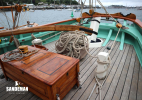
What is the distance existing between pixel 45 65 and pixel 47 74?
0.21 meters

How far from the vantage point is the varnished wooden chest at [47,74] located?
1.17 m

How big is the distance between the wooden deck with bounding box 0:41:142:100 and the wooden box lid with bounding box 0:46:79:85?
Answer: 19.7 inches


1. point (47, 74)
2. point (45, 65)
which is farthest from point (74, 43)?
point (47, 74)

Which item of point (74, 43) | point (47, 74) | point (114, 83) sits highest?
point (74, 43)

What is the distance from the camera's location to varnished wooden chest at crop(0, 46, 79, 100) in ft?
3.82

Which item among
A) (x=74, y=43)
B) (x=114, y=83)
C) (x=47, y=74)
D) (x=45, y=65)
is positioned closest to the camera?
(x=47, y=74)

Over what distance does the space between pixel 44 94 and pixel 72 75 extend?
46 cm

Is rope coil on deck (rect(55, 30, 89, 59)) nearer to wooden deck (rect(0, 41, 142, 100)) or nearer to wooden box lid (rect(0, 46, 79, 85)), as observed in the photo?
wooden deck (rect(0, 41, 142, 100))

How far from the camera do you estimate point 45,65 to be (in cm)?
141

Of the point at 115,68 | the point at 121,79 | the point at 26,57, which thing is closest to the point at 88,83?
the point at 121,79

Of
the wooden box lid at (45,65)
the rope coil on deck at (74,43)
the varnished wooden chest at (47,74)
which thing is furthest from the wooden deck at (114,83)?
the wooden box lid at (45,65)

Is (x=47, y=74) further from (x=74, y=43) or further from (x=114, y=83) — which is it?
(x=114, y=83)

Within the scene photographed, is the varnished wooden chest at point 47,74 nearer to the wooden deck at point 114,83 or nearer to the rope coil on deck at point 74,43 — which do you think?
the wooden deck at point 114,83

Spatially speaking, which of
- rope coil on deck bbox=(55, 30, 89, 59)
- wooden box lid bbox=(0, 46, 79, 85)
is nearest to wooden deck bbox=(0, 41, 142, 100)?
rope coil on deck bbox=(55, 30, 89, 59)
